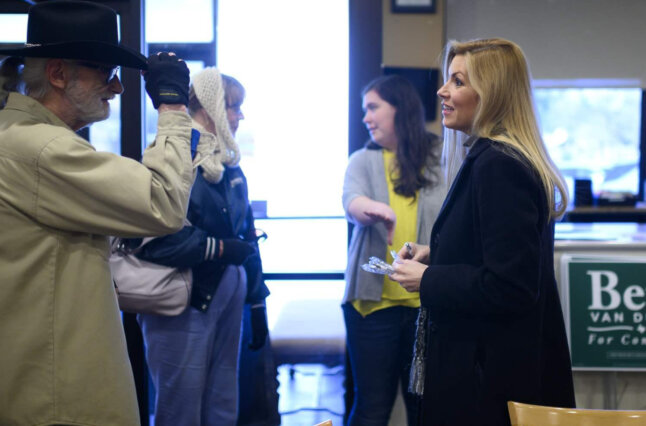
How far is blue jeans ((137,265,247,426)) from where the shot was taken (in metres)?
2.10

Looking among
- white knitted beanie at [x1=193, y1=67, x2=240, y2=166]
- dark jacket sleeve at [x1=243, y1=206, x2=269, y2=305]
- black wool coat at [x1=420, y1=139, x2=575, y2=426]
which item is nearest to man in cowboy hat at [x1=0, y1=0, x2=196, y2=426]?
black wool coat at [x1=420, y1=139, x2=575, y2=426]

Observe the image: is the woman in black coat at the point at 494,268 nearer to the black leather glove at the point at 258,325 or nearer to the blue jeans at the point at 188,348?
the blue jeans at the point at 188,348

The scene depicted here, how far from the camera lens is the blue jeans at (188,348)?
2.10 meters

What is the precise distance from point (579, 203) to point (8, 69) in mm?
4719

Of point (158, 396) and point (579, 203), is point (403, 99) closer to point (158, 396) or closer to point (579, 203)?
point (158, 396)

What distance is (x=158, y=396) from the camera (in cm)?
215

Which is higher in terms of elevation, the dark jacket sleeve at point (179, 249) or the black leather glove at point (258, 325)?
the dark jacket sleeve at point (179, 249)

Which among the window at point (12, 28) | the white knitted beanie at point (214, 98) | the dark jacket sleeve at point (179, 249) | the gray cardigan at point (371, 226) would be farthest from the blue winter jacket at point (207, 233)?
the window at point (12, 28)

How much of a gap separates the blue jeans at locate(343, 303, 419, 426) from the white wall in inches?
130

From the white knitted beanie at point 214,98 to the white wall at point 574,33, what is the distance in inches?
132

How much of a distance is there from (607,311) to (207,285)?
1.57 m

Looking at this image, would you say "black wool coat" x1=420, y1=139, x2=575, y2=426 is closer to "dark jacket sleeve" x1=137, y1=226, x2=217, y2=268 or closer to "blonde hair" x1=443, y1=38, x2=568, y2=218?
"blonde hair" x1=443, y1=38, x2=568, y2=218

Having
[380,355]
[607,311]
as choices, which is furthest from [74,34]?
[607,311]

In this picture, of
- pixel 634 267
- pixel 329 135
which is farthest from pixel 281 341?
pixel 634 267
